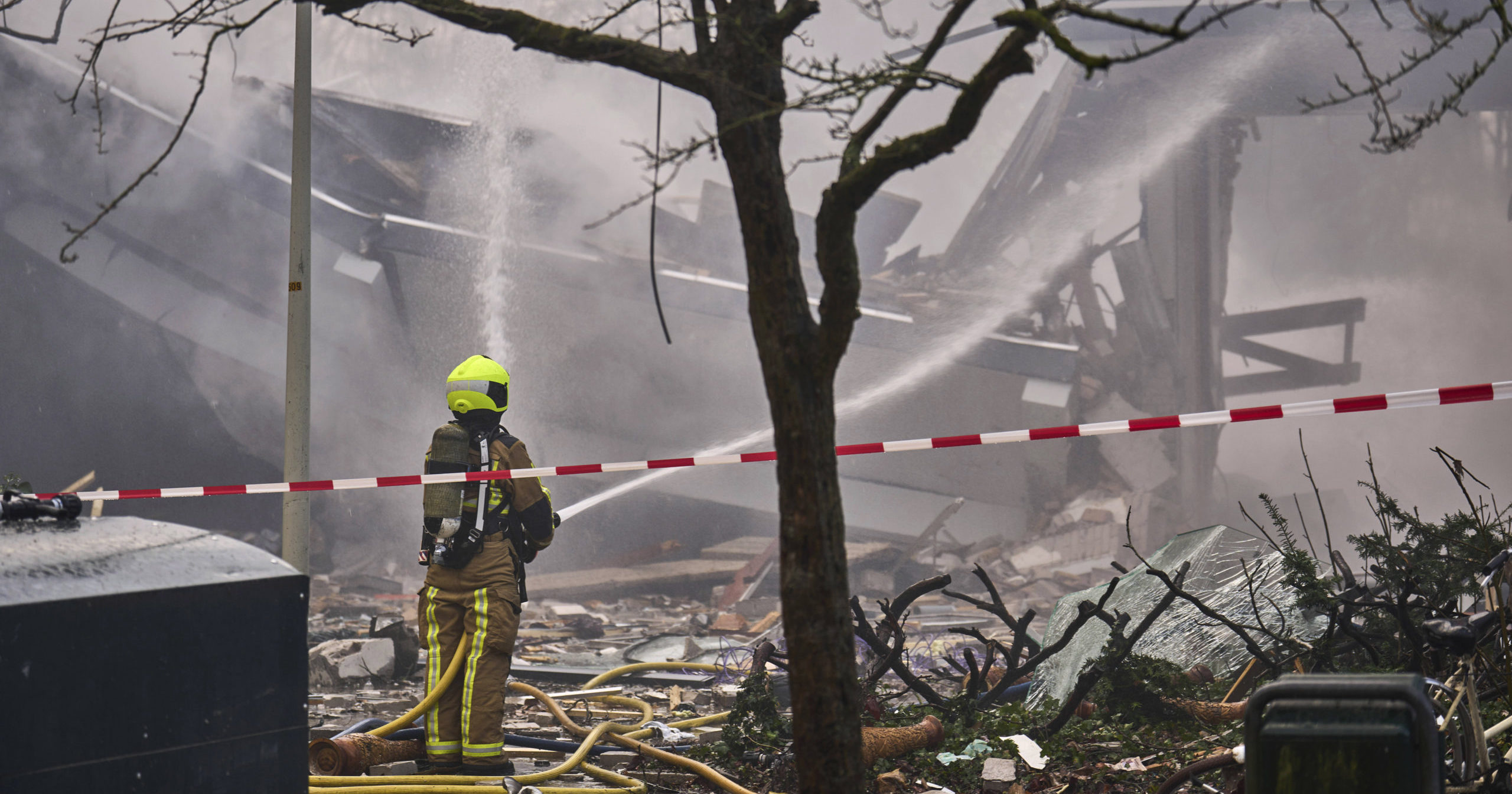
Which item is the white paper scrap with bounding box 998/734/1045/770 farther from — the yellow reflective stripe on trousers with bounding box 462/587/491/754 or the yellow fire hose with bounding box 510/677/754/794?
the yellow reflective stripe on trousers with bounding box 462/587/491/754

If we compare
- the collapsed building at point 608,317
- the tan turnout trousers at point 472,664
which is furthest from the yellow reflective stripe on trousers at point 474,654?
the collapsed building at point 608,317

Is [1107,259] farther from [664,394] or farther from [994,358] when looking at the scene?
[664,394]

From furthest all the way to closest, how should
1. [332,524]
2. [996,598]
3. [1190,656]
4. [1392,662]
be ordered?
1. [332,524]
2. [1190,656]
3. [996,598]
4. [1392,662]

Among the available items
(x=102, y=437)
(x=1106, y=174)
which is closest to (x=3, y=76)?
(x=102, y=437)

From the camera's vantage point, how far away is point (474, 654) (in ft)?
14.5

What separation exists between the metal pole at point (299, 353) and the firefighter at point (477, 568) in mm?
822

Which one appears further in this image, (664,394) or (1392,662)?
(664,394)

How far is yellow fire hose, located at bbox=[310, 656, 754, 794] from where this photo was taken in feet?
12.0

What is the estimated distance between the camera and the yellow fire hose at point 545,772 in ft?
12.0

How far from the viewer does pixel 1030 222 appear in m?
12.9

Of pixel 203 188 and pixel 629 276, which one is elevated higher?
pixel 203 188


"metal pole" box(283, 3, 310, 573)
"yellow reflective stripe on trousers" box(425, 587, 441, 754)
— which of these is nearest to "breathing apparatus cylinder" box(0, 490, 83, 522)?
"yellow reflective stripe on trousers" box(425, 587, 441, 754)

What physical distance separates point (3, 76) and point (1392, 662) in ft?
46.9

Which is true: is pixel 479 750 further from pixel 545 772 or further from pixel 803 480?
pixel 803 480
